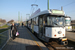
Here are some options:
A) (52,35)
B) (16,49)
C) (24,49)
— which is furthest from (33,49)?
(52,35)

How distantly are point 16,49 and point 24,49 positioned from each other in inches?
21.2

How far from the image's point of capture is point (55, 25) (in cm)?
789

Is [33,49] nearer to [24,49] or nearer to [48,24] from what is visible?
[24,49]

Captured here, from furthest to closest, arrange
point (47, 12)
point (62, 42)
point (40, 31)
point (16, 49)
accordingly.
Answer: point (40, 31), point (47, 12), point (62, 42), point (16, 49)

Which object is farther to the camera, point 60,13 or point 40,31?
point 40,31

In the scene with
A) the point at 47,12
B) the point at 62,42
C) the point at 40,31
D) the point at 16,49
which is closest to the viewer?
the point at 16,49

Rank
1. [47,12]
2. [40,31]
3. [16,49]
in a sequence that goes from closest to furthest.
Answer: [16,49]
[47,12]
[40,31]

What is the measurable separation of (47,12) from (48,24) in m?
1.13

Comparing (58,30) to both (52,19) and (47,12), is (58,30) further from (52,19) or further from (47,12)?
(47,12)

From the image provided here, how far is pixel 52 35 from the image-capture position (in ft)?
25.7

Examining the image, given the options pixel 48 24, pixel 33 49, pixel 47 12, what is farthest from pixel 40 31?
pixel 33 49

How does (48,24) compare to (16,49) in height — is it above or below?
above

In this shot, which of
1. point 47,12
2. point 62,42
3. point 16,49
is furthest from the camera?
point 47,12

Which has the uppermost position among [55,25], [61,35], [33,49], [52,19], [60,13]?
[60,13]
